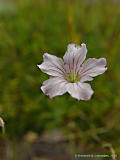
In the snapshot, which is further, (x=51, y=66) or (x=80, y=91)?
(x=51, y=66)

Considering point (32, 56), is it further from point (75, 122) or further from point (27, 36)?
point (75, 122)

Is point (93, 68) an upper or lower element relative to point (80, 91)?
upper

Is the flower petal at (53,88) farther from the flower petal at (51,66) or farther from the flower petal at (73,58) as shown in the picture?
the flower petal at (73,58)

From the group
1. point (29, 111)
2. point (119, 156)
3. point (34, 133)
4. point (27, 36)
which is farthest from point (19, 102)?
point (119, 156)

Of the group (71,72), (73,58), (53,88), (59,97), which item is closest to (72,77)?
(71,72)

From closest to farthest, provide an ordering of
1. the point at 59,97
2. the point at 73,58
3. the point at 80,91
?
the point at 80,91, the point at 73,58, the point at 59,97

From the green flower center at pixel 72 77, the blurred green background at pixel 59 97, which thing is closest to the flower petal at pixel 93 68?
the green flower center at pixel 72 77

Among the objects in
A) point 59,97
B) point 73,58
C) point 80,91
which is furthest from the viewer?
point 59,97

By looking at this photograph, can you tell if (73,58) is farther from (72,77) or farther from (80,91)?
(80,91)
